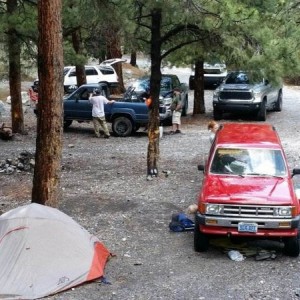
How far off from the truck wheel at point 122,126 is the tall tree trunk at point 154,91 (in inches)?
263

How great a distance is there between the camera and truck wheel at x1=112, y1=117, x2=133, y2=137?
20531mm

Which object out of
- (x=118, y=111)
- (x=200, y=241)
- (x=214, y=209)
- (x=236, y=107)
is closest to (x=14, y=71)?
(x=118, y=111)

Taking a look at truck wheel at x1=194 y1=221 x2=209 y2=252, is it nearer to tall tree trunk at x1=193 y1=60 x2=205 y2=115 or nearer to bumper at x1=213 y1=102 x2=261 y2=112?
bumper at x1=213 y1=102 x2=261 y2=112

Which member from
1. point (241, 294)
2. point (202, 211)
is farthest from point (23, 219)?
point (241, 294)

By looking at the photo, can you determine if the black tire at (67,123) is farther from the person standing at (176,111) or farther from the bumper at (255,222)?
the bumper at (255,222)

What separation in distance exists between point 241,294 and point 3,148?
1229 centimetres

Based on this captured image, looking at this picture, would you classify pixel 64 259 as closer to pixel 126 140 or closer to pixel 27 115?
pixel 126 140

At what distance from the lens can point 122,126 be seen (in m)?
20.6

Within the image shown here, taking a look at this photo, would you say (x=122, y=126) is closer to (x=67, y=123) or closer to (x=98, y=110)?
(x=98, y=110)

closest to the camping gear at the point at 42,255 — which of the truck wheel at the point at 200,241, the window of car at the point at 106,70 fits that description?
the truck wheel at the point at 200,241

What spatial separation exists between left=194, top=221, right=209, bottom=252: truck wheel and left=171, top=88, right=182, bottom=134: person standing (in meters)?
11.5

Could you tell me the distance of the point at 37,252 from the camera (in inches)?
297

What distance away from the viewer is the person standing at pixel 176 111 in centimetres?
2014

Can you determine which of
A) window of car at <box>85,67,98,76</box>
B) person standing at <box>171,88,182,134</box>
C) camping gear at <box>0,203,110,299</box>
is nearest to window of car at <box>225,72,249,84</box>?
person standing at <box>171,88,182,134</box>
